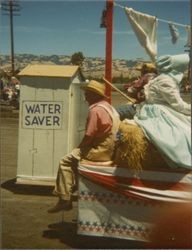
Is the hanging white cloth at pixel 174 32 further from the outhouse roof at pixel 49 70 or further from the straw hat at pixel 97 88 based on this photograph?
the outhouse roof at pixel 49 70

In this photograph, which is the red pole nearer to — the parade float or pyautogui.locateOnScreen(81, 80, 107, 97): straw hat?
pyautogui.locateOnScreen(81, 80, 107, 97): straw hat

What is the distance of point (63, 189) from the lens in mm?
4742

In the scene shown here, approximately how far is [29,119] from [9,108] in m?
10.4

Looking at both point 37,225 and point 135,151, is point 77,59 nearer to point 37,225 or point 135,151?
point 37,225

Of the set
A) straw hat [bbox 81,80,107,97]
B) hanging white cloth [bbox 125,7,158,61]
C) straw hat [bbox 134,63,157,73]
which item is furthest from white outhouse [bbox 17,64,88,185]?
hanging white cloth [bbox 125,7,158,61]

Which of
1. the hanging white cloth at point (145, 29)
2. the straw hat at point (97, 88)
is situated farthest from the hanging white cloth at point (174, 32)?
the straw hat at point (97, 88)

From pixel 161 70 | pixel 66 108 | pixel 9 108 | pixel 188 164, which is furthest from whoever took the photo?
pixel 9 108

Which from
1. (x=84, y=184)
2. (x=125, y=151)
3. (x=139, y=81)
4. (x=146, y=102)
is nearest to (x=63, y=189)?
(x=84, y=184)

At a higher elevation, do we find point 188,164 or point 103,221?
A: point 188,164

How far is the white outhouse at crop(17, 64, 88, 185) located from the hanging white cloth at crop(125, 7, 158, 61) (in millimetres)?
1236

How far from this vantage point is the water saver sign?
6047mm

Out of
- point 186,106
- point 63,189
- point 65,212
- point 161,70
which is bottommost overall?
point 65,212

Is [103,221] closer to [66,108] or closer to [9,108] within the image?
[66,108]

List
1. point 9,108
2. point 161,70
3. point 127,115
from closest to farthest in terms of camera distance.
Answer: point 161,70 → point 127,115 → point 9,108
